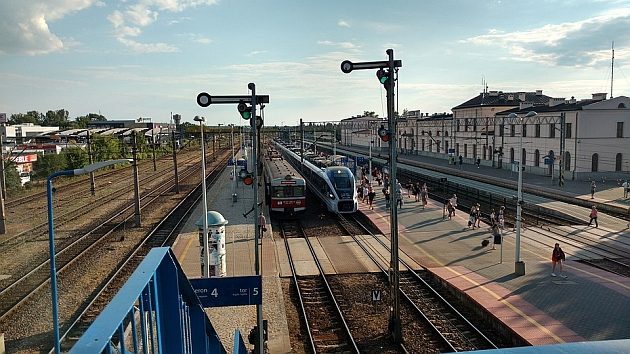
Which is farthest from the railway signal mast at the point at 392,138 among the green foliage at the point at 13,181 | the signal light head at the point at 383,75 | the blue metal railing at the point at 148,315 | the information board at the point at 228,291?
the green foliage at the point at 13,181

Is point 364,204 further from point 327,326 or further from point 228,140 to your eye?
point 228,140

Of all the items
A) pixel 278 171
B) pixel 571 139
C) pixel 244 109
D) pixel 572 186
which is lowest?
pixel 572 186

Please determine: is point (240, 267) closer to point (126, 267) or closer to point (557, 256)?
point (126, 267)

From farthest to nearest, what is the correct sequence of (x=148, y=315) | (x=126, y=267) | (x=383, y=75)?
(x=126, y=267), (x=383, y=75), (x=148, y=315)

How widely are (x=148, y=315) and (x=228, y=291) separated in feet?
20.0

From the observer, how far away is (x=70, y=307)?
14188mm

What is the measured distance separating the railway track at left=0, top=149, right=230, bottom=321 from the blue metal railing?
1157cm

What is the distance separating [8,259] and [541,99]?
223 feet

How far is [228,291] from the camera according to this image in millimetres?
9281

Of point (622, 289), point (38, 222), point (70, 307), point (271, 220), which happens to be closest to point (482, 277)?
point (622, 289)

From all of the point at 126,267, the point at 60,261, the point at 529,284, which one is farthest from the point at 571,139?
the point at 60,261

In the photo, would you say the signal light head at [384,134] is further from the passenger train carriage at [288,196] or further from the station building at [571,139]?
the station building at [571,139]

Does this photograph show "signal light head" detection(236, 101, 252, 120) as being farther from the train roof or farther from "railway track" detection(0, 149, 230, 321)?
the train roof

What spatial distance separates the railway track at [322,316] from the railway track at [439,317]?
6.82 ft
